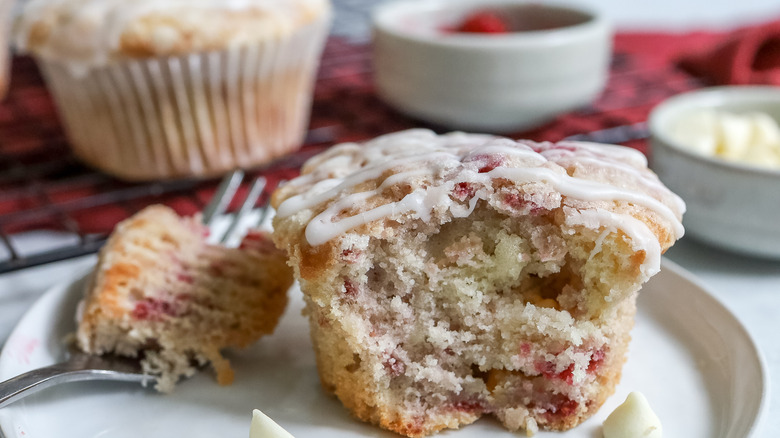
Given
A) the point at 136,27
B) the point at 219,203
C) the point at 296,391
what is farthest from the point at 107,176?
the point at 296,391

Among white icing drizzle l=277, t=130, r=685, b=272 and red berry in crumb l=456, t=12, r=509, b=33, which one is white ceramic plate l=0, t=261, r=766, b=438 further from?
red berry in crumb l=456, t=12, r=509, b=33

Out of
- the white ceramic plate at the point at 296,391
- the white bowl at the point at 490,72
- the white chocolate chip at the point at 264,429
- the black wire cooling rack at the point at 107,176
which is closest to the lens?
the white chocolate chip at the point at 264,429

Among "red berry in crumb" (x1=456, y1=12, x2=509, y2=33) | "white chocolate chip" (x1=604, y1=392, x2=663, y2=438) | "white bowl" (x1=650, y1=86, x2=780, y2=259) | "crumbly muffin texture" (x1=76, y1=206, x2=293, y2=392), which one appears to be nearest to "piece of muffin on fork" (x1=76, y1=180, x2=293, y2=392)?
"crumbly muffin texture" (x1=76, y1=206, x2=293, y2=392)

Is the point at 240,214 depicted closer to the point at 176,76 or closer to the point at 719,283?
the point at 176,76

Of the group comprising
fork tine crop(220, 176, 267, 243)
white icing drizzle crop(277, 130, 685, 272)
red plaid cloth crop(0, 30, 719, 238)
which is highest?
white icing drizzle crop(277, 130, 685, 272)

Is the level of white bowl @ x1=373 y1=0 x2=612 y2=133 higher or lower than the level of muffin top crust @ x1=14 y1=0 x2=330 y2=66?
lower

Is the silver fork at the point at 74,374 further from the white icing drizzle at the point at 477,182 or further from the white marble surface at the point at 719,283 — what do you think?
the white icing drizzle at the point at 477,182

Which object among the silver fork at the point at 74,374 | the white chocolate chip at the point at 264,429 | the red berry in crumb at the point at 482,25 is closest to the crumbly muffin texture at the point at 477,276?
the white chocolate chip at the point at 264,429
